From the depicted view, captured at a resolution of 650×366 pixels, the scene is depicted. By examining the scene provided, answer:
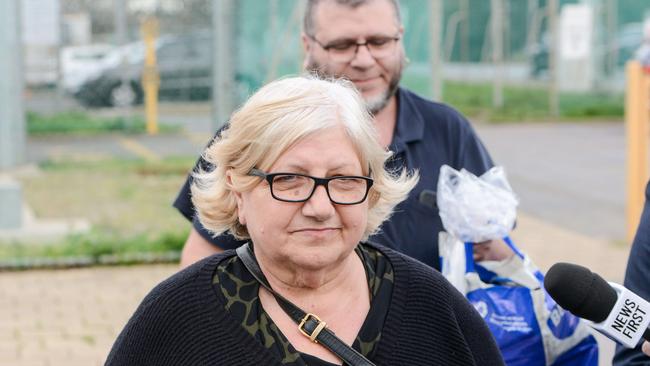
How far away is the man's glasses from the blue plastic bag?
0.66 meters

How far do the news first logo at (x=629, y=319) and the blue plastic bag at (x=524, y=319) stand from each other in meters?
1.25

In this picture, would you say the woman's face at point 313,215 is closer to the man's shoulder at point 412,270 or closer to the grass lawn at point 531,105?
the man's shoulder at point 412,270

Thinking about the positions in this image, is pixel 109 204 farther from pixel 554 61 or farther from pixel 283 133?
pixel 554 61

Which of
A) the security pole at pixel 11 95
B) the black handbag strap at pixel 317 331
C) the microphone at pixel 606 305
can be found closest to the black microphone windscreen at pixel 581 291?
the microphone at pixel 606 305

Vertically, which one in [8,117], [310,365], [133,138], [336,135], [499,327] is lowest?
[133,138]

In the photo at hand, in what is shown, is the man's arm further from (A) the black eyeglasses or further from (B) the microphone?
(B) the microphone

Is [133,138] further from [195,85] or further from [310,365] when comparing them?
[310,365]

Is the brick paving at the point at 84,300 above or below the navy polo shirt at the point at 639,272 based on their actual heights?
below

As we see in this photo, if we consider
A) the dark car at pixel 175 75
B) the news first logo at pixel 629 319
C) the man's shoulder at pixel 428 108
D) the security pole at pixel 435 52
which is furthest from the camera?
the dark car at pixel 175 75

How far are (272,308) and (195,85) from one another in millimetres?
22789

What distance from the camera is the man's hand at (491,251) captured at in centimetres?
381

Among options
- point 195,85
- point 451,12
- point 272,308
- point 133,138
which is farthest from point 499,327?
point 451,12

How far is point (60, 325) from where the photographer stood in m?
7.43

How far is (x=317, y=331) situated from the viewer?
2.64 meters
